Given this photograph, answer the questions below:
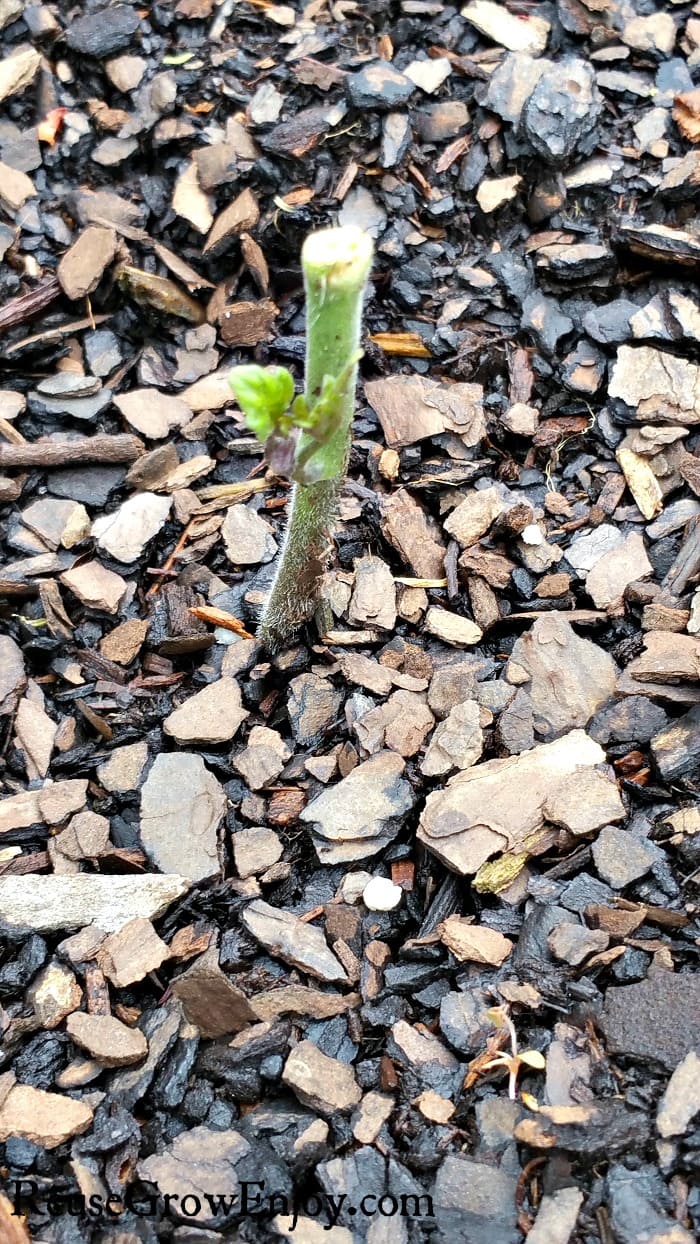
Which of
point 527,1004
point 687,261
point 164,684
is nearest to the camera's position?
point 527,1004

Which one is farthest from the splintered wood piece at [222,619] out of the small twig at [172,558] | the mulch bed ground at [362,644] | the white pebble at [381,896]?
the white pebble at [381,896]

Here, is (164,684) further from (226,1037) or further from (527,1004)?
(527,1004)

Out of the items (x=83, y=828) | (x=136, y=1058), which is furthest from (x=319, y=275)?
(x=136, y=1058)

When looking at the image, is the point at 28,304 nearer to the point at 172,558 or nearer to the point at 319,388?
the point at 172,558

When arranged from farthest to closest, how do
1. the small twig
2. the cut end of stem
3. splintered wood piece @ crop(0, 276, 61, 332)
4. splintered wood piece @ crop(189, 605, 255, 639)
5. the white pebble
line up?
1. splintered wood piece @ crop(0, 276, 61, 332)
2. the small twig
3. splintered wood piece @ crop(189, 605, 255, 639)
4. the white pebble
5. the cut end of stem

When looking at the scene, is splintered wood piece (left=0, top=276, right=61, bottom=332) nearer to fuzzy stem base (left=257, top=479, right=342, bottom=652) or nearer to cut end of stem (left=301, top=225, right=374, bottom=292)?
fuzzy stem base (left=257, top=479, right=342, bottom=652)

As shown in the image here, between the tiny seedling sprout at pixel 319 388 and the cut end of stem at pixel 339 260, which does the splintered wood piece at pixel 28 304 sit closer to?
the tiny seedling sprout at pixel 319 388

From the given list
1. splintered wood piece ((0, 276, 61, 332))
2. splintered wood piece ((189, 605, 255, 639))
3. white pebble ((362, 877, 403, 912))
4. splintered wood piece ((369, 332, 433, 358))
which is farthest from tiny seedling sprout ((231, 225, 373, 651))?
splintered wood piece ((0, 276, 61, 332))
